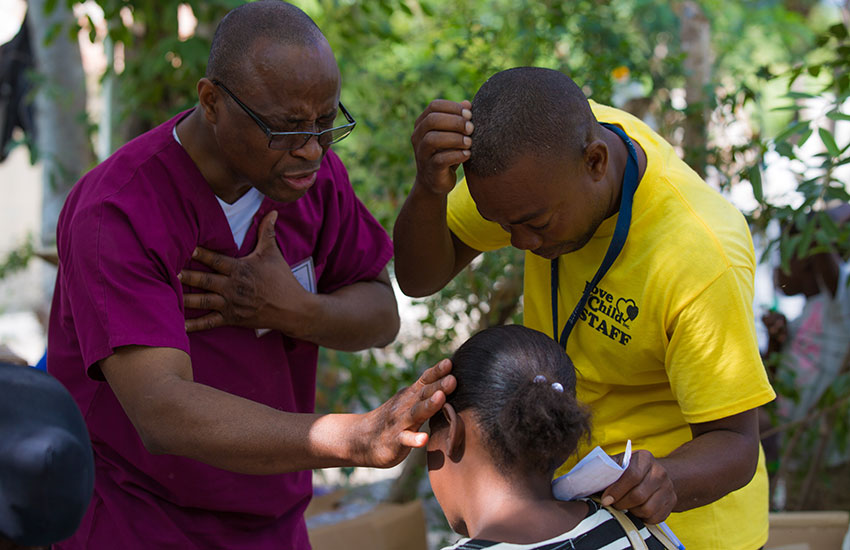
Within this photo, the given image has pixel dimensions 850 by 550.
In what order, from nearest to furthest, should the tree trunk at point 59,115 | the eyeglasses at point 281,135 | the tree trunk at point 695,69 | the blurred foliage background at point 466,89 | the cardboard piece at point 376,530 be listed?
1. the eyeglasses at point 281,135
2. the cardboard piece at point 376,530
3. the blurred foliage background at point 466,89
4. the tree trunk at point 695,69
5. the tree trunk at point 59,115

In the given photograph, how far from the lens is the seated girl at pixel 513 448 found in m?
1.71

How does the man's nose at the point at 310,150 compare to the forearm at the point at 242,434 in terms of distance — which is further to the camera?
the man's nose at the point at 310,150

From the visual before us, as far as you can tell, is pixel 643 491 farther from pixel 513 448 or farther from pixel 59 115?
pixel 59 115

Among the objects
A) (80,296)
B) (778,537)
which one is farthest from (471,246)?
(778,537)

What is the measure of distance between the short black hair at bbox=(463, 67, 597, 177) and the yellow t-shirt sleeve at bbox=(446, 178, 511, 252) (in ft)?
1.10

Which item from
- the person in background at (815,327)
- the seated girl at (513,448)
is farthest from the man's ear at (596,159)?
the person in background at (815,327)

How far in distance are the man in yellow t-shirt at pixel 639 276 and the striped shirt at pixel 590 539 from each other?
5cm

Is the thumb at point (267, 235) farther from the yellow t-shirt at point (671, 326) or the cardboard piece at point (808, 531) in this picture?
the cardboard piece at point (808, 531)

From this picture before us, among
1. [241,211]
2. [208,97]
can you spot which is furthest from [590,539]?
[208,97]

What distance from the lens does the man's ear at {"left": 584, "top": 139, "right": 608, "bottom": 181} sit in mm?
1868

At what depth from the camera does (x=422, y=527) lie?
3812mm

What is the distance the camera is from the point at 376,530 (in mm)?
3557

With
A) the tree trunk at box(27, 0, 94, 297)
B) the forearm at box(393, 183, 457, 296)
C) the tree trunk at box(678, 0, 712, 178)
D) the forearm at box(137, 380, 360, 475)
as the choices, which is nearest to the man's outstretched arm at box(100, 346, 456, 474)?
the forearm at box(137, 380, 360, 475)

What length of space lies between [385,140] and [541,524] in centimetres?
281
